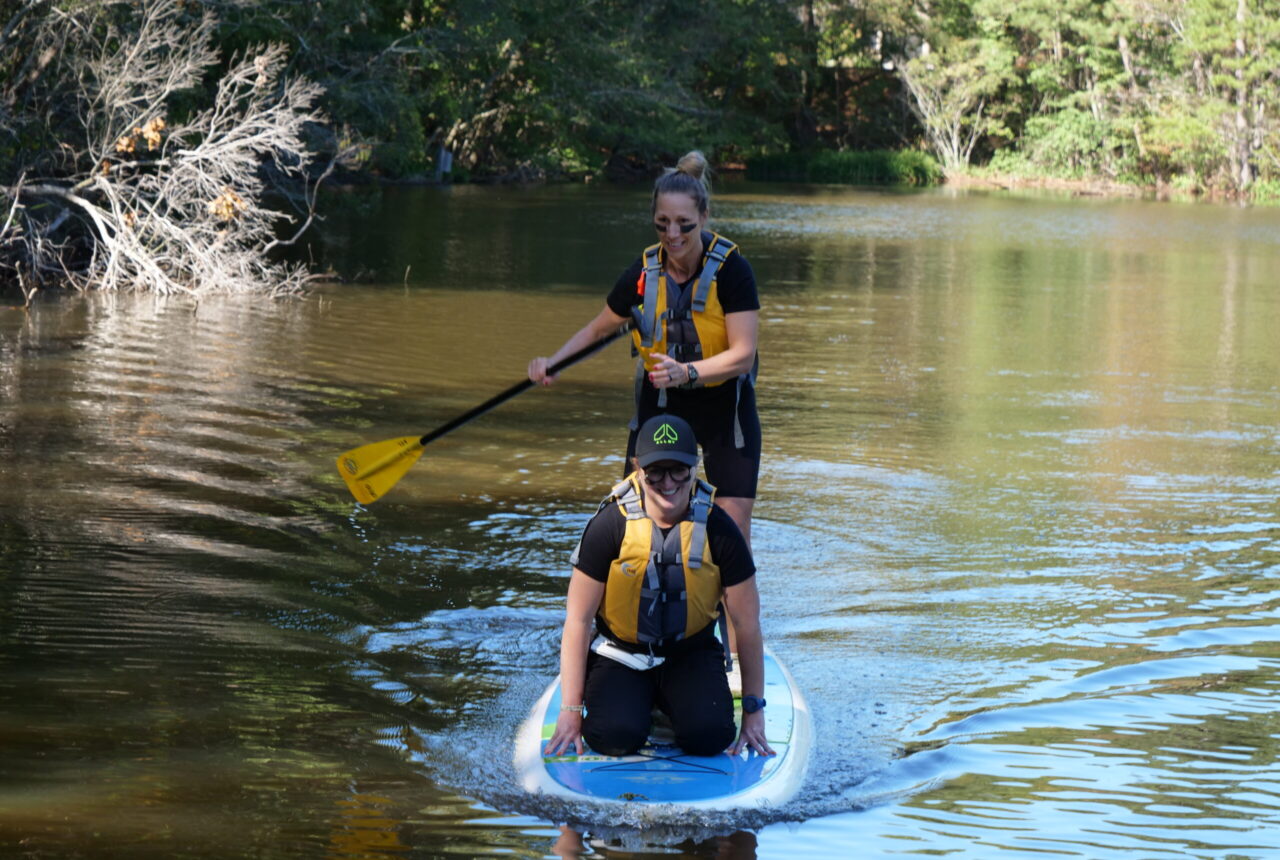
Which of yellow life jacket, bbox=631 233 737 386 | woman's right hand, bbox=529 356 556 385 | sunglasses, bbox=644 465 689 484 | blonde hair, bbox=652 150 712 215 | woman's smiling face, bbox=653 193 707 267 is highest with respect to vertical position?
blonde hair, bbox=652 150 712 215

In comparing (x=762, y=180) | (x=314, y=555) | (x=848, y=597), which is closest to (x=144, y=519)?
(x=314, y=555)

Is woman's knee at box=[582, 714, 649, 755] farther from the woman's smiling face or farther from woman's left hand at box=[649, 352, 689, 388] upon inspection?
the woman's smiling face

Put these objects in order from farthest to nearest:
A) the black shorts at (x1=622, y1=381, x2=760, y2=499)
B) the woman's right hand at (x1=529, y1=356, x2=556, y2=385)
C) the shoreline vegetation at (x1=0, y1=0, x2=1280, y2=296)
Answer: the shoreline vegetation at (x1=0, y1=0, x2=1280, y2=296)
the woman's right hand at (x1=529, y1=356, x2=556, y2=385)
the black shorts at (x1=622, y1=381, x2=760, y2=499)

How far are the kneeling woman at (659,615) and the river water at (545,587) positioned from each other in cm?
28

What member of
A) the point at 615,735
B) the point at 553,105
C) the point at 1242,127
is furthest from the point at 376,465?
the point at 1242,127

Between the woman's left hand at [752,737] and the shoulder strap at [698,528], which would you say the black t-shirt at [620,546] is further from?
the woman's left hand at [752,737]

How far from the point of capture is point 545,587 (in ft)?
22.1

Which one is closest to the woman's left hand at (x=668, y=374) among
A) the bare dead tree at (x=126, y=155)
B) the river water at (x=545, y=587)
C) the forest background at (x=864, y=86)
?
the river water at (x=545, y=587)

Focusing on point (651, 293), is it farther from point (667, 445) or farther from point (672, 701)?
point (672, 701)

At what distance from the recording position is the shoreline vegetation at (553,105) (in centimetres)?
1555

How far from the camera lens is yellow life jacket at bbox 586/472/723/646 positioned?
4.27 m

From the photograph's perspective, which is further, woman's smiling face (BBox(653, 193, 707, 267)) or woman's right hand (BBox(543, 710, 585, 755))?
woman's smiling face (BBox(653, 193, 707, 267))

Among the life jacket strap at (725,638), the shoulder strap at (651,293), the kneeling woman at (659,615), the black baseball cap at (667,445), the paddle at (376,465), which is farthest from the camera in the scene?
the paddle at (376,465)

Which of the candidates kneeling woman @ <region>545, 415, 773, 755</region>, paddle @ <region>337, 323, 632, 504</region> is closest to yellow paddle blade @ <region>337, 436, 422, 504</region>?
paddle @ <region>337, 323, 632, 504</region>
